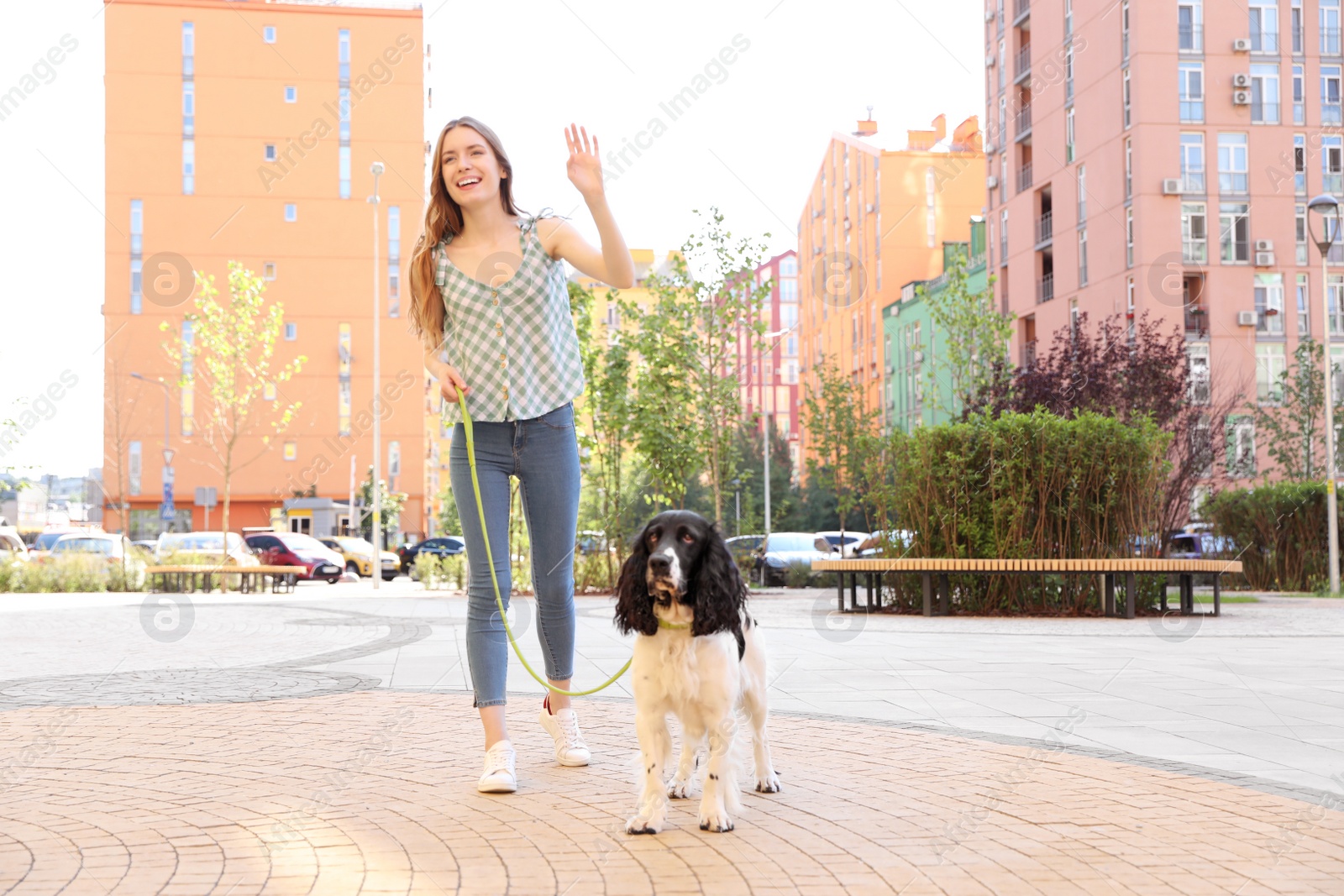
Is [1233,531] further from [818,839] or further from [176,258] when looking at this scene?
[176,258]

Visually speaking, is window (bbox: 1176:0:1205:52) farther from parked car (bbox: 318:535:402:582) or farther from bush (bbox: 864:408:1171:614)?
bush (bbox: 864:408:1171:614)

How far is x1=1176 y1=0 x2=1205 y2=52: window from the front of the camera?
145 ft

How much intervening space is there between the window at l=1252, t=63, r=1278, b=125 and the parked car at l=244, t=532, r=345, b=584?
34.2m

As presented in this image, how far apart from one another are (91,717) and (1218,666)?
287 inches

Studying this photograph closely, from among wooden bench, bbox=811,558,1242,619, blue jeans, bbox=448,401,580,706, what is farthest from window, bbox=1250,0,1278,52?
blue jeans, bbox=448,401,580,706

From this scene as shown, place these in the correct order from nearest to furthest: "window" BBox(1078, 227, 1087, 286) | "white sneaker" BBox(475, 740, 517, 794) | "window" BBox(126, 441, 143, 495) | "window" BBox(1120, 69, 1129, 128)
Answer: "white sneaker" BBox(475, 740, 517, 794) → "window" BBox(1120, 69, 1129, 128) → "window" BBox(1078, 227, 1087, 286) → "window" BBox(126, 441, 143, 495)

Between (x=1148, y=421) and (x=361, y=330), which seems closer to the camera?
(x=1148, y=421)

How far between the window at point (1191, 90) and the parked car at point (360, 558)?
30.6m

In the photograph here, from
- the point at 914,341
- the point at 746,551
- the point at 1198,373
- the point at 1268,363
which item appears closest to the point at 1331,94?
Result: the point at 1268,363

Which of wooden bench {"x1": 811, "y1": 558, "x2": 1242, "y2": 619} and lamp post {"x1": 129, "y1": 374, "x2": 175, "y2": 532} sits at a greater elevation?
lamp post {"x1": 129, "y1": 374, "x2": 175, "y2": 532}

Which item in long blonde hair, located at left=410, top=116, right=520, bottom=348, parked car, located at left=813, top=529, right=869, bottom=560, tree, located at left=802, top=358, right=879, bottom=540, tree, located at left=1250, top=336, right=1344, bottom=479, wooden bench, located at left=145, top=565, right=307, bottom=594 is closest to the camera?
long blonde hair, located at left=410, top=116, right=520, bottom=348

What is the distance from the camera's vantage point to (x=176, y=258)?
59.4 meters

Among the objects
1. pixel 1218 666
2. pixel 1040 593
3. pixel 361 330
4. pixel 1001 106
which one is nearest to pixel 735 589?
pixel 1218 666

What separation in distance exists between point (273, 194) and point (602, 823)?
6807 centimetres
